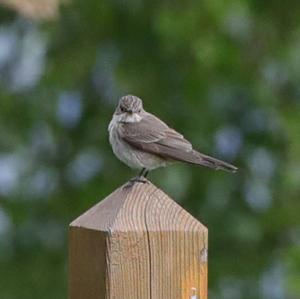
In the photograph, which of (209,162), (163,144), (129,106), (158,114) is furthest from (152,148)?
(158,114)

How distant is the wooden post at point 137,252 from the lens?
2865mm

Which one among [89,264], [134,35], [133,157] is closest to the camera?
[89,264]

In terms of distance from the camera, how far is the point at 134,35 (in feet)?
24.4

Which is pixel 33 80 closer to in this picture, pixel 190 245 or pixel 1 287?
pixel 1 287

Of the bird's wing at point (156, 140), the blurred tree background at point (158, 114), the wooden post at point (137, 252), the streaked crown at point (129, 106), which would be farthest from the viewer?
the blurred tree background at point (158, 114)

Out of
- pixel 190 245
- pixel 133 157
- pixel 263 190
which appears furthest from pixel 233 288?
pixel 190 245

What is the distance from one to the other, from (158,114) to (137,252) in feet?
14.3

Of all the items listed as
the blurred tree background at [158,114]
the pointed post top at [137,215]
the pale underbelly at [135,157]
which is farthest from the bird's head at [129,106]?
the blurred tree background at [158,114]

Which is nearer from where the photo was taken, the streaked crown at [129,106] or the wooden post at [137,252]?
the wooden post at [137,252]

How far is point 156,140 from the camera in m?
4.45

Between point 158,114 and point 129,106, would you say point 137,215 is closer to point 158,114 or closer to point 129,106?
point 129,106

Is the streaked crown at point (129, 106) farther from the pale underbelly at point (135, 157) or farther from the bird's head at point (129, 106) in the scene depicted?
the pale underbelly at point (135, 157)

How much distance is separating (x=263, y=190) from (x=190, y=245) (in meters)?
4.47

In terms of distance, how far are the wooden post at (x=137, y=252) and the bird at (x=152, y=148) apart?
4.23 ft
